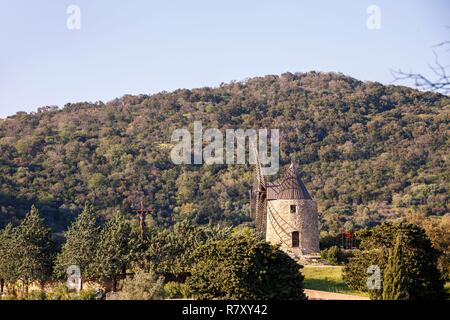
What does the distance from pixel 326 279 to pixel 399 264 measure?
8212 mm

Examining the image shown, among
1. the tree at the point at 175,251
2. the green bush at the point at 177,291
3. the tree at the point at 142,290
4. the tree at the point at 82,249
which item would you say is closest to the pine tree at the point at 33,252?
the tree at the point at 82,249

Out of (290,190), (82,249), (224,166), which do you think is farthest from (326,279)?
(224,166)

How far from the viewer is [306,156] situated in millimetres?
75625

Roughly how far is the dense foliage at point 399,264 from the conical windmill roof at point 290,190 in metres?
6.11

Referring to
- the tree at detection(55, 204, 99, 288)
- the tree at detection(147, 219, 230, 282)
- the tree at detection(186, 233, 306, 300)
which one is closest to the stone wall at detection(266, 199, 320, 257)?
the tree at detection(147, 219, 230, 282)

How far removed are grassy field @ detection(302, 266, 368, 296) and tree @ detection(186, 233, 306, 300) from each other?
477 centimetres

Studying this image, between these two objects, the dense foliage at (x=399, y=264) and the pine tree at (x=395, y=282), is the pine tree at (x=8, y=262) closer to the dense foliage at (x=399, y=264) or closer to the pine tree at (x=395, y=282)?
the dense foliage at (x=399, y=264)

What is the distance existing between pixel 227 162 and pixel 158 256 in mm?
38749

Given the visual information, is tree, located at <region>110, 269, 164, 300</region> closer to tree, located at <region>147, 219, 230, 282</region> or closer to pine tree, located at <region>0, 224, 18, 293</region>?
tree, located at <region>147, 219, 230, 282</region>

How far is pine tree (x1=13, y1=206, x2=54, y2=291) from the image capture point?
36500mm

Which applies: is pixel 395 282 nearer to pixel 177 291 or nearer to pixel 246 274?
pixel 246 274

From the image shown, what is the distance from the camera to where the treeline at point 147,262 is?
27.4 meters
